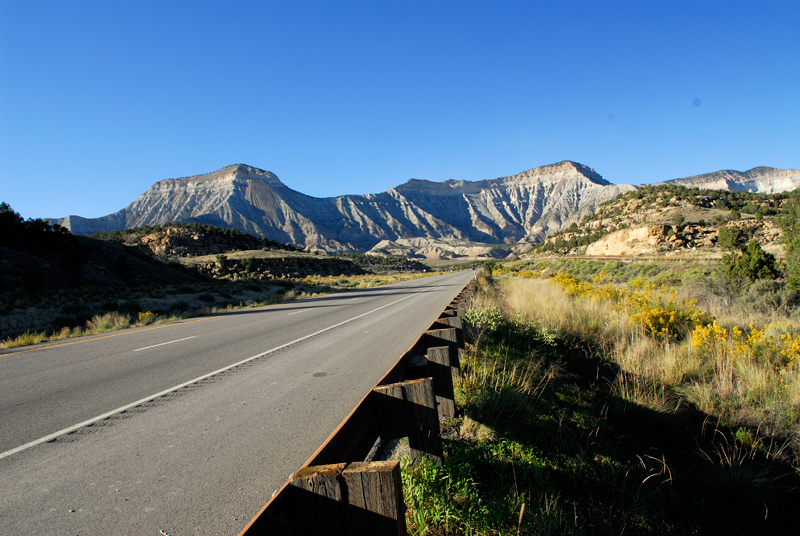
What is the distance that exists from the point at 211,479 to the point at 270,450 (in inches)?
21.5

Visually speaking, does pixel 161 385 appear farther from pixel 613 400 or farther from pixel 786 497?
pixel 786 497

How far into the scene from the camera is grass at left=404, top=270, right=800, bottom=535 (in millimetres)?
2613

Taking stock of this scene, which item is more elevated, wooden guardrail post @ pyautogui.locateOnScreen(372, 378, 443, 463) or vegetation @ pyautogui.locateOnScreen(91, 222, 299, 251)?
vegetation @ pyautogui.locateOnScreen(91, 222, 299, 251)

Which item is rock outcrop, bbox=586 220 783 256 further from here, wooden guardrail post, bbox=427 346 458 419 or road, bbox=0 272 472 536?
wooden guardrail post, bbox=427 346 458 419

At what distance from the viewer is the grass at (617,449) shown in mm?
2613

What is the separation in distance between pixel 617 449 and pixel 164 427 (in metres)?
4.47

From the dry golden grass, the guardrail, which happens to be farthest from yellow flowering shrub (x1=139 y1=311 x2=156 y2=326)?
the guardrail

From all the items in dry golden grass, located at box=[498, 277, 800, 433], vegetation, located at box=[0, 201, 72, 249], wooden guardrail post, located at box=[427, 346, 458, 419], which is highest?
vegetation, located at box=[0, 201, 72, 249]

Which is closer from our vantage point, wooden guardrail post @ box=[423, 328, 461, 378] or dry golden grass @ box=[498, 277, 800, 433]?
wooden guardrail post @ box=[423, 328, 461, 378]

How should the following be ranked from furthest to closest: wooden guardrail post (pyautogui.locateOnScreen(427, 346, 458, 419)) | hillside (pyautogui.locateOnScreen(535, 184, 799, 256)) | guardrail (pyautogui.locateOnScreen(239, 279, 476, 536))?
hillside (pyautogui.locateOnScreen(535, 184, 799, 256)) → wooden guardrail post (pyautogui.locateOnScreen(427, 346, 458, 419)) → guardrail (pyautogui.locateOnScreen(239, 279, 476, 536))

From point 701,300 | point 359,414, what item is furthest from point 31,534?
point 701,300

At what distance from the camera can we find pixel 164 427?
4.01 meters

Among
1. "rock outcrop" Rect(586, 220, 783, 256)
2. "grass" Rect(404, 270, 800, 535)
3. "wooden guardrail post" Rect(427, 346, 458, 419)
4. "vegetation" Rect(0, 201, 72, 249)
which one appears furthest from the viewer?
"rock outcrop" Rect(586, 220, 783, 256)

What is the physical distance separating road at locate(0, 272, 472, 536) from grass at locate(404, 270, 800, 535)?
139cm
